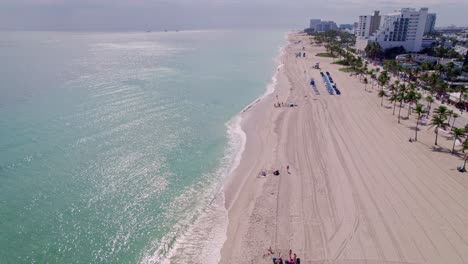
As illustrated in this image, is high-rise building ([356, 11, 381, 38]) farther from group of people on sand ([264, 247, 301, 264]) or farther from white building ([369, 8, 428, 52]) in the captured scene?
group of people on sand ([264, 247, 301, 264])

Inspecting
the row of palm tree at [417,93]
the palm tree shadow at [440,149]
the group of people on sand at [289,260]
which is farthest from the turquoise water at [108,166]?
the row of palm tree at [417,93]

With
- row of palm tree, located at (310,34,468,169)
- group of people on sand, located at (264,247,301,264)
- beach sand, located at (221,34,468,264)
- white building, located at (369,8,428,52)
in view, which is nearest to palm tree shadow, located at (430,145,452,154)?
beach sand, located at (221,34,468,264)

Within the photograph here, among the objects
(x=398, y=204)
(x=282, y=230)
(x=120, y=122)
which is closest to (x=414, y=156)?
(x=398, y=204)

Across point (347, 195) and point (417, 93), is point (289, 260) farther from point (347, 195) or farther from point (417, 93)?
point (417, 93)

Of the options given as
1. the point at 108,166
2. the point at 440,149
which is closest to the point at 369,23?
the point at 440,149

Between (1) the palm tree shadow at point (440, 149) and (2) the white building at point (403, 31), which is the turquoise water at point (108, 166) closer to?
(1) the palm tree shadow at point (440, 149)

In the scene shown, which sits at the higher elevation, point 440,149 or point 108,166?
point 440,149

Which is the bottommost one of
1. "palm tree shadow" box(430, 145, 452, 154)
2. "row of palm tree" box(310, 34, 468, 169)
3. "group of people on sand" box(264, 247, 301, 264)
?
"group of people on sand" box(264, 247, 301, 264)

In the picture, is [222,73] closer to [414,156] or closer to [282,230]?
[414,156]
